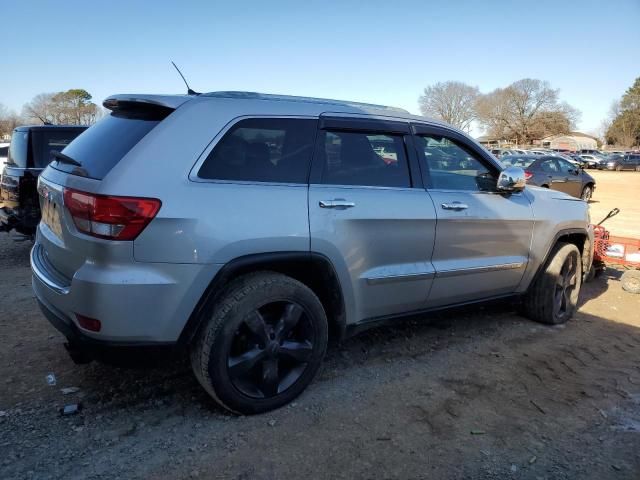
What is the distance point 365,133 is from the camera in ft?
11.4

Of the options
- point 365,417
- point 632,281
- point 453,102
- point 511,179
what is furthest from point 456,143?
point 453,102

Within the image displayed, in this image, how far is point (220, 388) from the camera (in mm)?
2830

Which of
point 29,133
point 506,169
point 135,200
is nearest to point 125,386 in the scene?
point 135,200

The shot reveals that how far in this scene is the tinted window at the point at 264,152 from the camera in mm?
2854

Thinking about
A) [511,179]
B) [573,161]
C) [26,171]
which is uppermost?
[573,161]

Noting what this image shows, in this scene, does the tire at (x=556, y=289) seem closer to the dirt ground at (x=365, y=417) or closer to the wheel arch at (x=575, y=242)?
the wheel arch at (x=575, y=242)

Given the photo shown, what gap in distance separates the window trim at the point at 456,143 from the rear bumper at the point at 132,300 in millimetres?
1804

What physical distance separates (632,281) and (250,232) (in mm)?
5168

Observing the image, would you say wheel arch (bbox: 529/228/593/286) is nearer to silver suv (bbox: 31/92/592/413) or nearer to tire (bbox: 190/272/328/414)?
silver suv (bbox: 31/92/592/413)

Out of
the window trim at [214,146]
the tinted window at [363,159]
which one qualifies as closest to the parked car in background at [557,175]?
the tinted window at [363,159]

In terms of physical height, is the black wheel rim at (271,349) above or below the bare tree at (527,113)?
below

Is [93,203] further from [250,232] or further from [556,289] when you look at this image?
[556,289]

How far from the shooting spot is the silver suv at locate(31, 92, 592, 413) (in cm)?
258

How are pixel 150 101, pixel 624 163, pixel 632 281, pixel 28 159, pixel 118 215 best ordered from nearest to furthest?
pixel 118 215, pixel 150 101, pixel 632 281, pixel 28 159, pixel 624 163
